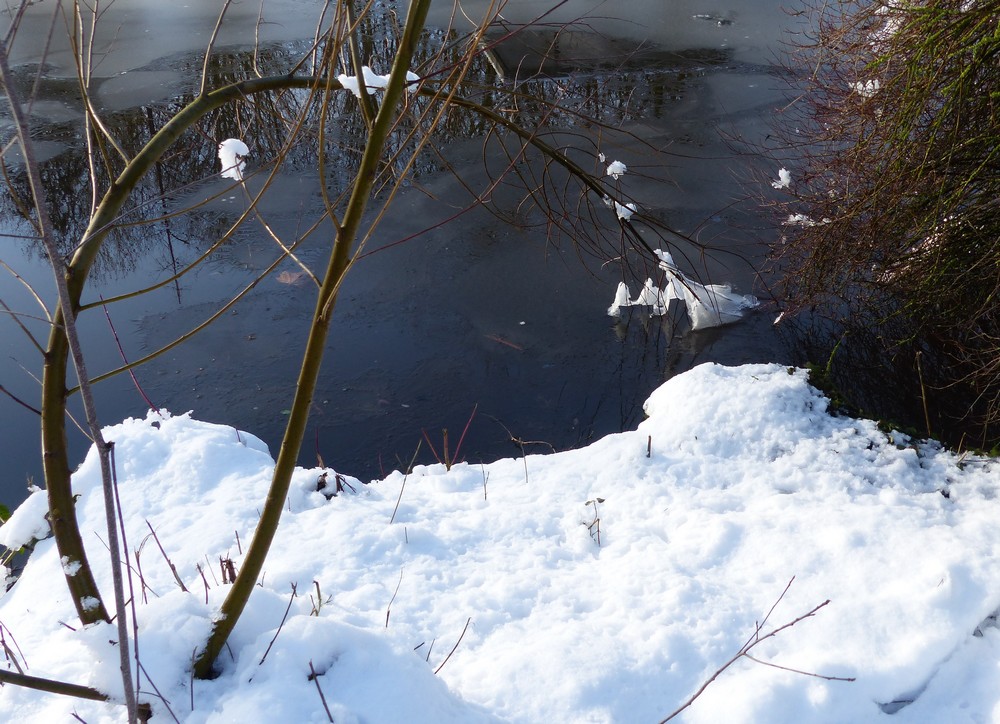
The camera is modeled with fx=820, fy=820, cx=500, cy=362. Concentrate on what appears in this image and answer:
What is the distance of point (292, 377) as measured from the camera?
17.8 feet

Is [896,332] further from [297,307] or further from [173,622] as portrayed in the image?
[173,622]

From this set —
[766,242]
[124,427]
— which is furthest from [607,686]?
[766,242]

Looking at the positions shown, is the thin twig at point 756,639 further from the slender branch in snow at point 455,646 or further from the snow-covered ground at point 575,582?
the slender branch in snow at point 455,646

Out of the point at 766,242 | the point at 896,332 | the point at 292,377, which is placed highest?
the point at 766,242

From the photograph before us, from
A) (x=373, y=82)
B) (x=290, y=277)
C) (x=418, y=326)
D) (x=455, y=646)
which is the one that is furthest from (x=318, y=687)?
(x=290, y=277)

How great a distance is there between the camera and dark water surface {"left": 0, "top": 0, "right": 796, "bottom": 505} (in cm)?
509

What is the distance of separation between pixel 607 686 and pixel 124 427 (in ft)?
9.80

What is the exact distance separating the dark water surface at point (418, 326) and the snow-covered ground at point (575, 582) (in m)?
0.82

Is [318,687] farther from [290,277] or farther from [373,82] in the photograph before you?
[290,277]

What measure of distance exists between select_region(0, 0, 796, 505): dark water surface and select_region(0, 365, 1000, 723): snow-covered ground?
82 cm

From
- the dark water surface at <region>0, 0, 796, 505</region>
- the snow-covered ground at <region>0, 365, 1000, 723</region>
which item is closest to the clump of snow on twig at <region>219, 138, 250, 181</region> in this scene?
the snow-covered ground at <region>0, 365, 1000, 723</region>

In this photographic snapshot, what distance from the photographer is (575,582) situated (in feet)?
10.2

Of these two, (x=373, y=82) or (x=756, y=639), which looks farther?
(x=756, y=639)

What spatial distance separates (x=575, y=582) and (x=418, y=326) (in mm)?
3164
